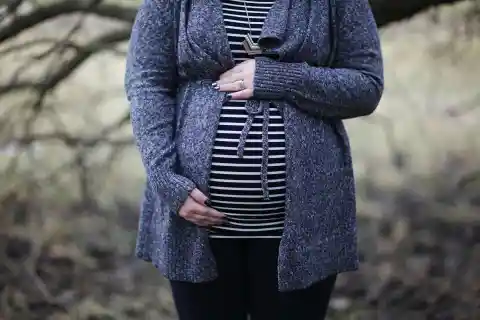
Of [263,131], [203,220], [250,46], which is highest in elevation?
[250,46]

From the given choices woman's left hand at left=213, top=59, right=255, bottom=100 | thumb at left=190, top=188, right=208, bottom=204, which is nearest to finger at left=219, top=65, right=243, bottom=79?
woman's left hand at left=213, top=59, right=255, bottom=100

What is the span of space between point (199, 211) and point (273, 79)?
9.1 inches

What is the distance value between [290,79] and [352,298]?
0.91 m

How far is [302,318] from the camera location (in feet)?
3.48

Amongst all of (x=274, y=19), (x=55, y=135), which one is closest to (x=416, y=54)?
(x=274, y=19)

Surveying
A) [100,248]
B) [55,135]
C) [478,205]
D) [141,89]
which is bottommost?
[100,248]

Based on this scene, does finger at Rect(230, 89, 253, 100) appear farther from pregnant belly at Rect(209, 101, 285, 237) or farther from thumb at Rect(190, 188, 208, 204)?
thumb at Rect(190, 188, 208, 204)

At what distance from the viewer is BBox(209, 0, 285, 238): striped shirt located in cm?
95

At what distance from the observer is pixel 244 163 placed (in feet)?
3.11

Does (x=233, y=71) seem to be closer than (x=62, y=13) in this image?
Yes

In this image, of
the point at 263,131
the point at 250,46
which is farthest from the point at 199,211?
the point at 250,46

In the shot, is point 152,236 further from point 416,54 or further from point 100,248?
point 416,54

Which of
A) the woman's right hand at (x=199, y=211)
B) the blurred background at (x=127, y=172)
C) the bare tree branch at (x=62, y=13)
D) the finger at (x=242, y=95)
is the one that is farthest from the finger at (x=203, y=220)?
the bare tree branch at (x=62, y=13)

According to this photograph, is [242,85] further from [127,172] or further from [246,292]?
[127,172]
